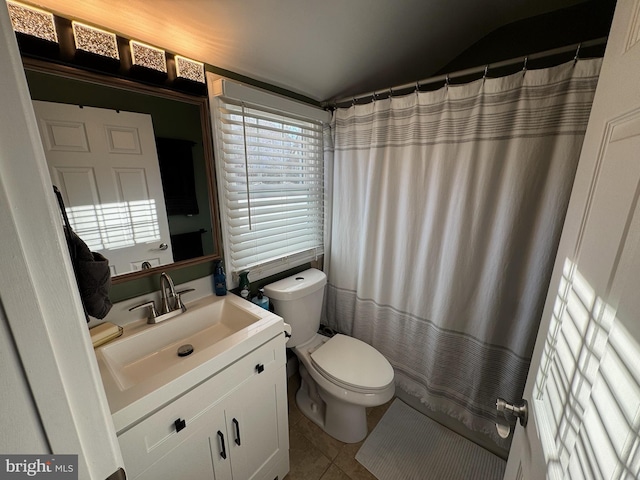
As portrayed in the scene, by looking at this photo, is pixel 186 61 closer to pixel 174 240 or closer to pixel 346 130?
pixel 174 240

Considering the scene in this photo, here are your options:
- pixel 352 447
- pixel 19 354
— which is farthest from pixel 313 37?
pixel 352 447

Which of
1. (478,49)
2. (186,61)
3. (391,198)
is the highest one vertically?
(478,49)

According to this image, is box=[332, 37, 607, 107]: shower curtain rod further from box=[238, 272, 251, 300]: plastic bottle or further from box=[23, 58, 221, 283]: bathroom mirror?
box=[238, 272, 251, 300]: plastic bottle

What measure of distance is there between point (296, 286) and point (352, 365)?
561 millimetres

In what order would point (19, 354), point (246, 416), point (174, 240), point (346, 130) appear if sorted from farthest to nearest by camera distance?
point (346, 130) < point (174, 240) < point (246, 416) < point (19, 354)

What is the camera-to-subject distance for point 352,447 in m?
1.50

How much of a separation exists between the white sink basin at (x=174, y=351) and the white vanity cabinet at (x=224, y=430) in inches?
1.8

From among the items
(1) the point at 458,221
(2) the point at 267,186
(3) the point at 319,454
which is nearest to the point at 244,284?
(2) the point at 267,186

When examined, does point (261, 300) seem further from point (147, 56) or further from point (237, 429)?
point (147, 56)

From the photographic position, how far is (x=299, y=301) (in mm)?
1565

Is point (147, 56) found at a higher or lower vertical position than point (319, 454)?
higher

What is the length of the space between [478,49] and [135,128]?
2.02 metres

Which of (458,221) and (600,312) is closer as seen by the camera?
(600,312)

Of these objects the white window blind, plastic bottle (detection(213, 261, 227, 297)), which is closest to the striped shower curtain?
the white window blind
